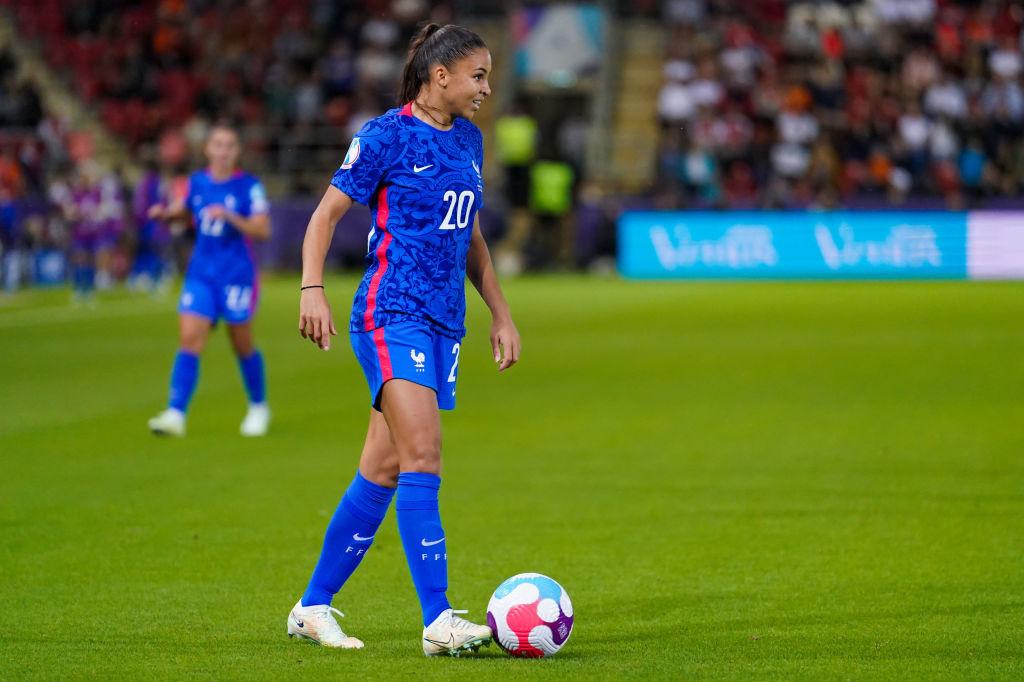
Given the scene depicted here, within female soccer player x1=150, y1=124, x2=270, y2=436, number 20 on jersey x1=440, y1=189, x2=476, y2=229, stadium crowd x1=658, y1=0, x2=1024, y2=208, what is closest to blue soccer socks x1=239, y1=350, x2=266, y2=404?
female soccer player x1=150, y1=124, x2=270, y2=436

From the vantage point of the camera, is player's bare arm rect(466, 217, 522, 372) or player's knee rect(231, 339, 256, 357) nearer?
player's bare arm rect(466, 217, 522, 372)

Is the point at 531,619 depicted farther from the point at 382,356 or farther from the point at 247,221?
the point at 247,221

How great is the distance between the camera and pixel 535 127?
3744 centimetres

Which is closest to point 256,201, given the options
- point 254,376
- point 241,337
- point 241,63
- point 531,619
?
point 241,337

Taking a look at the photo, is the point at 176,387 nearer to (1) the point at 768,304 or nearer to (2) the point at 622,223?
(1) the point at 768,304

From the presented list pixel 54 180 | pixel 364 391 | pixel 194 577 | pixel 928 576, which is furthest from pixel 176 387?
pixel 54 180

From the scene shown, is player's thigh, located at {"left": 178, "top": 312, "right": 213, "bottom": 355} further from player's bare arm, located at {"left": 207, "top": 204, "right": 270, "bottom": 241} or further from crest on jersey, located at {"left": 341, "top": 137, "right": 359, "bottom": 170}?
crest on jersey, located at {"left": 341, "top": 137, "right": 359, "bottom": 170}

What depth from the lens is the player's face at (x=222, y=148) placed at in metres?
11.7

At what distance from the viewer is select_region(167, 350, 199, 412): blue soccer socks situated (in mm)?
11711

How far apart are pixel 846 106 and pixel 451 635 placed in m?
29.1

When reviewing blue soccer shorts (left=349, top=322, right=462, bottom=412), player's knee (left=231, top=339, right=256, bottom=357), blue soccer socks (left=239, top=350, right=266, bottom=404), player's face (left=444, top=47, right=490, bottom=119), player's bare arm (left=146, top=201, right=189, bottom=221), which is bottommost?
blue soccer socks (left=239, top=350, right=266, bottom=404)

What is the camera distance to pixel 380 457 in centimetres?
578

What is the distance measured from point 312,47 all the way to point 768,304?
52.2ft

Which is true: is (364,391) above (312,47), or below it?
below
